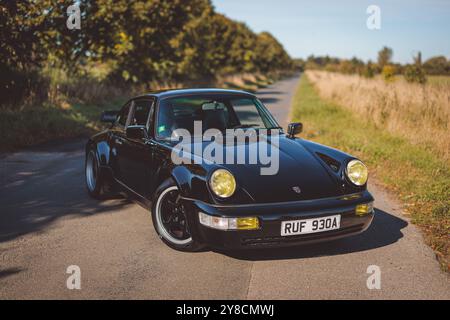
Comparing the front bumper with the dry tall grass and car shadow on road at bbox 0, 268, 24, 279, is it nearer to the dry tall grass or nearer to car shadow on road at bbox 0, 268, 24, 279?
car shadow on road at bbox 0, 268, 24, 279

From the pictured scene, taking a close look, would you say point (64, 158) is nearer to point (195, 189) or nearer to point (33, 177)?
point (33, 177)

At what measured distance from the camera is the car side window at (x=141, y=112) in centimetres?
525

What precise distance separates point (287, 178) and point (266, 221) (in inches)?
20.7

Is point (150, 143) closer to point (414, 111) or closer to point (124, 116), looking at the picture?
point (124, 116)

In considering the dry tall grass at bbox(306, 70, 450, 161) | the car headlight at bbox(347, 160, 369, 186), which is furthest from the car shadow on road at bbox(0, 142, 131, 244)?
the dry tall grass at bbox(306, 70, 450, 161)

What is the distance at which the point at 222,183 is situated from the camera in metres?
3.81

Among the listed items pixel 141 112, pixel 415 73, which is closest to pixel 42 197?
pixel 141 112

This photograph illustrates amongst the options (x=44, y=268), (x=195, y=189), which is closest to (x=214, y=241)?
(x=195, y=189)

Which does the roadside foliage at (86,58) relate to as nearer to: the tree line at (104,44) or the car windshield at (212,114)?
the tree line at (104,44)

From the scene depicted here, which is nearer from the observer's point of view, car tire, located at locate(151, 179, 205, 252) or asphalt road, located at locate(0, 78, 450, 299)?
asphalt road, located at locate(0, 78, 450, 299)

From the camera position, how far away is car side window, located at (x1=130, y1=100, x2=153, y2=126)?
5.25m

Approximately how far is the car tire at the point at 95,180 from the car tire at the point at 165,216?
1.65 m

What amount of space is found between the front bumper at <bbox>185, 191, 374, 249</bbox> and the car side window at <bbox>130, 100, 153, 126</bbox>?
69.7 inches

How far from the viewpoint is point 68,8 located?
17.3 m
